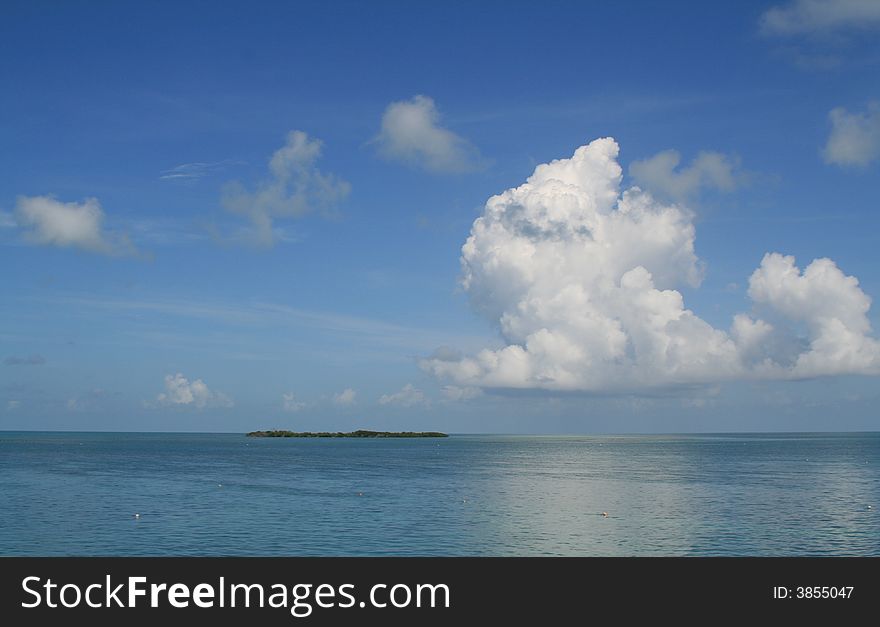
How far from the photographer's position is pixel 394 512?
248 ft

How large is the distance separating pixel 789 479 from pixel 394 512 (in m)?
76.4
